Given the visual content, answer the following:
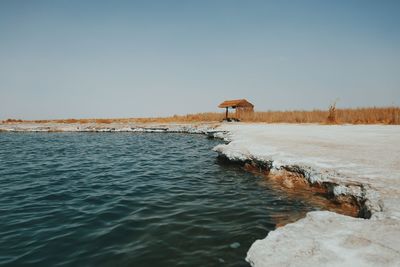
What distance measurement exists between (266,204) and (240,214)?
2.56 ft

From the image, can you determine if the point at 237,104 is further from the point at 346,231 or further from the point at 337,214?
the point at 346,231

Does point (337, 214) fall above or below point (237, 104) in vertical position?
below

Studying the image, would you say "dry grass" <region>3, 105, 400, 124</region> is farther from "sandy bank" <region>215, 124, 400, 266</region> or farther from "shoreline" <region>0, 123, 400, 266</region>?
"sandy bank" <region>215, 124, 400, 266</region>

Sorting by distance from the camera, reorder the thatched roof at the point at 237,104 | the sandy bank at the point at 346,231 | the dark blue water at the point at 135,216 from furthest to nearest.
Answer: the thatched roof at the point at 237,104 < the dark blue water at the point at 135,216 < the sandy bank at the point at 346,231

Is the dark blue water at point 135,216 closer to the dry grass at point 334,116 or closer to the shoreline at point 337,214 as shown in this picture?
the shoreline at point 337,214

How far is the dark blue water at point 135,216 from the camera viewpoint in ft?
13.3

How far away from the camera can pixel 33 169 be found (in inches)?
420

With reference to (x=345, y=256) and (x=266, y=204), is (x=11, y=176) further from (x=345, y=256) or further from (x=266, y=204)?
(x=345, y=256)

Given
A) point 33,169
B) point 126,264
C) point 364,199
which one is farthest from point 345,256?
point 33,169

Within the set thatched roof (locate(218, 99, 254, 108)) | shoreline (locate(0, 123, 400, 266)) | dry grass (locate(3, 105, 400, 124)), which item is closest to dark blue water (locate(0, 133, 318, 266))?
shoreline (locate(0, 123, 400, 266))

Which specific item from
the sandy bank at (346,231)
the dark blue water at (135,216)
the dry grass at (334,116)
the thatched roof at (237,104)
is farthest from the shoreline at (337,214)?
the thatched roof at (237,104)

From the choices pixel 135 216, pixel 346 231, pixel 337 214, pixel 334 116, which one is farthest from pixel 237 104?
pixel 346 231

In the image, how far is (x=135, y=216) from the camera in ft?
18.1

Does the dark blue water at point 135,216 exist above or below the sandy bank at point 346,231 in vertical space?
below
